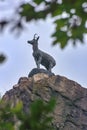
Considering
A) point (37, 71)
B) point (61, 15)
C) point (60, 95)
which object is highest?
point (37, 71)

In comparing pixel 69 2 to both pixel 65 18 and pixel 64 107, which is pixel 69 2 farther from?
pixel 64 107

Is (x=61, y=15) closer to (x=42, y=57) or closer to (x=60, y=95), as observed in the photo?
(x=60, y=95)

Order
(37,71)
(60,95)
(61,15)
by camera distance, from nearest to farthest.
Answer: (61,15), (60,95), (37,71)

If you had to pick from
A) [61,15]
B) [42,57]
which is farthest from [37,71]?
[61,15]

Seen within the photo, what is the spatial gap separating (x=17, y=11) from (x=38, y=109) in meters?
0.62

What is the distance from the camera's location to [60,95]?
2708 cm

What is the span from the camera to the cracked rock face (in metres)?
26.6

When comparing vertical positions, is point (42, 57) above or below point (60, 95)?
above

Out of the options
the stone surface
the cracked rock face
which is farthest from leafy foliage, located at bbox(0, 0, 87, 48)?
the stone surface

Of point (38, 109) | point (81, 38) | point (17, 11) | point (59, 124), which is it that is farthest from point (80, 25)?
point (59, 124)

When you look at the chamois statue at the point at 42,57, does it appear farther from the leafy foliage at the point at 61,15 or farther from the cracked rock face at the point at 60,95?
the leafy foliage at the point at 61,15

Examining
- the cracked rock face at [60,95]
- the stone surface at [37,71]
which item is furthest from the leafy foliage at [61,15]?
the stone surface at [37,71]

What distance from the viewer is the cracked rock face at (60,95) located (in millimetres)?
26609

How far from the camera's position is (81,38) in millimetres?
3820
